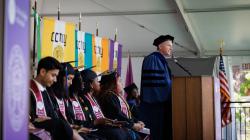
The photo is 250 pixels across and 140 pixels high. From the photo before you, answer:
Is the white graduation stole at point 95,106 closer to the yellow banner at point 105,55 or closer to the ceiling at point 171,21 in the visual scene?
the yellow banner at point 105,55

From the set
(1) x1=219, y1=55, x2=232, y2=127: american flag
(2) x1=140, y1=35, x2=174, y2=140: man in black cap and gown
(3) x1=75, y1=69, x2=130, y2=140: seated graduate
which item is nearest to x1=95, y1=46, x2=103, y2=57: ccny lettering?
(2) x1=140, y1=35, x2=174, y2=140: man in black cap and gown

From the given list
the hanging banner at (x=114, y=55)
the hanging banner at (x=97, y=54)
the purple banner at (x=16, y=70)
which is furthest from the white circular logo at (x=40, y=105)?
the hanging banner at (x=114, y=55)

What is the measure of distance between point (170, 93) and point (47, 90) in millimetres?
1485

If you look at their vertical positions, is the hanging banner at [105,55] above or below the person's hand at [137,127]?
above

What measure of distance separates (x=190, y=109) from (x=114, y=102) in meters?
0.72

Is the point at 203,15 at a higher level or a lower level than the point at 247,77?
higher

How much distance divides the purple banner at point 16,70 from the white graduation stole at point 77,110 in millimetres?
2500

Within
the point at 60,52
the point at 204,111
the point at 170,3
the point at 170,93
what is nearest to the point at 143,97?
the point at 170,93

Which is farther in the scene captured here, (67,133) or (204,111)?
(204,111)

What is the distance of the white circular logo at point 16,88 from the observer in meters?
1.13

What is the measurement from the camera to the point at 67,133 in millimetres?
3004

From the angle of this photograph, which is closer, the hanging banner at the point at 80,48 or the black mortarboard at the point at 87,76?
the black mortarboard at the point at 87,76

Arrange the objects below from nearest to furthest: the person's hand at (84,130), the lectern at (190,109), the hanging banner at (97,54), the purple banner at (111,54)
Answer: the person's hand at (84,130)
the lectern at (190,109)
the hanging banner at (97,54)
the purple banner at (111,54)

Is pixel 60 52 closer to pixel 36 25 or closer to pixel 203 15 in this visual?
pixel 36 25
